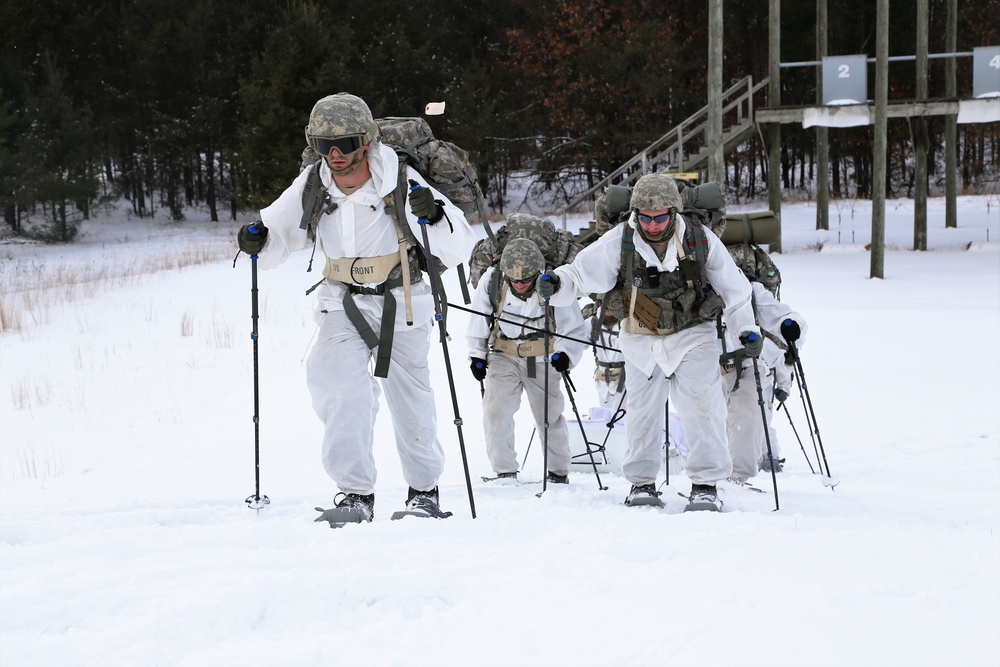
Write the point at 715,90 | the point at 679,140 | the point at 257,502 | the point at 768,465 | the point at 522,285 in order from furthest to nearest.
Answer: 1. the point at 679,140
2. the point at 715,90
3. the point at 768,465
4. the point at 522,285
5. the point at 257,502

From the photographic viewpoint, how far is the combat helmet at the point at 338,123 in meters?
5.29

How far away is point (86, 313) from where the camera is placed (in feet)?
53.4

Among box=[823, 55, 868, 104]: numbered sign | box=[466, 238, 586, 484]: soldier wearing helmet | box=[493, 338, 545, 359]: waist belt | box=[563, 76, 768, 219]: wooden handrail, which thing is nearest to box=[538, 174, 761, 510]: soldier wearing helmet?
box=[466, 238, 586, 484]: soldier wearing helmet

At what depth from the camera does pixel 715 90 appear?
62.9 feet

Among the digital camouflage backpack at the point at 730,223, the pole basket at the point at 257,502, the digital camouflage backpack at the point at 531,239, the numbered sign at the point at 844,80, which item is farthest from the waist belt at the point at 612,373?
the numbered sign at the point at 844,80

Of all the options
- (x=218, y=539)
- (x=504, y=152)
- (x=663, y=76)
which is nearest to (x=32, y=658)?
(x=218, y=539)

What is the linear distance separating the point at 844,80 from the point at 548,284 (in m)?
16.1

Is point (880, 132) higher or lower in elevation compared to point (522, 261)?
higher

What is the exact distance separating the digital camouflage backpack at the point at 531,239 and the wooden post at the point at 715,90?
1071cm

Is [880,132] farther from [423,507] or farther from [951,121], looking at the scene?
[423,507]

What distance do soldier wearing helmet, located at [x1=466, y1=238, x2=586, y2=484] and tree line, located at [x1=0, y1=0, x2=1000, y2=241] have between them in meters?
25.7

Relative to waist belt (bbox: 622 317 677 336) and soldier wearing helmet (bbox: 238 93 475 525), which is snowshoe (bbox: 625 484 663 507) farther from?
soldier wearing helmet (bbox: 238 93 475 525)

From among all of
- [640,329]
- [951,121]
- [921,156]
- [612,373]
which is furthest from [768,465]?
[951,121]

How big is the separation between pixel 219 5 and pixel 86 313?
2767 centimetres
